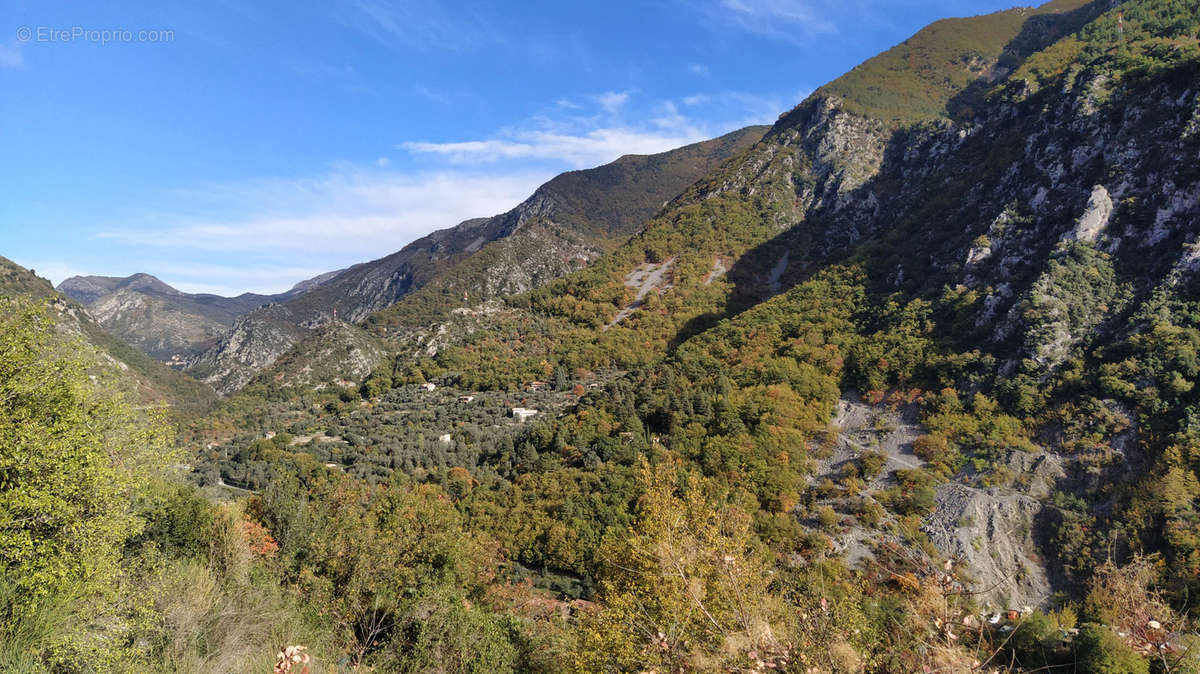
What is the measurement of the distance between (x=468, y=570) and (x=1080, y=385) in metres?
A: 44.9

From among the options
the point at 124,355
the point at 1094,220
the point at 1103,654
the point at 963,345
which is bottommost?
the point at 1103,654

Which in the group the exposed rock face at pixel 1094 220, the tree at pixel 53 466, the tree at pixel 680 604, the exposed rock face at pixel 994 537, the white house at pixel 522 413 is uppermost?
the exposed rock face at pixel 1094 220

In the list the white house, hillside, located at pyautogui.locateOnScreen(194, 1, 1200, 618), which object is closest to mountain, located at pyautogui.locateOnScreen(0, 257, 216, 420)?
hillside, located at pyautogui.locateOnScreen(194, 1, 1200, 618)

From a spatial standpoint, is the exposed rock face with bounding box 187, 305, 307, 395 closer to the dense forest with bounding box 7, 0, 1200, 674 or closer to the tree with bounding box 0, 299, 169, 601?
the dense forest with bounding box 7, 0, 1200, 674

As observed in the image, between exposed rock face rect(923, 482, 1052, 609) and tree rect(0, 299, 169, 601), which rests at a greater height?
tree rect(0, 299, 169, 601)

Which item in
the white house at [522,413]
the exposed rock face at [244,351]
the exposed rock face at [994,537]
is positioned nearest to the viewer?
the exposed rock face at [994,537]

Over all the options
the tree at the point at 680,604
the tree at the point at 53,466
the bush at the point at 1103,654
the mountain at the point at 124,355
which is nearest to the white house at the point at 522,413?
the tree at the point at 680,604

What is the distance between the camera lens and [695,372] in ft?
192

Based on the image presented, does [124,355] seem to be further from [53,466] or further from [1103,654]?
[1103,654]

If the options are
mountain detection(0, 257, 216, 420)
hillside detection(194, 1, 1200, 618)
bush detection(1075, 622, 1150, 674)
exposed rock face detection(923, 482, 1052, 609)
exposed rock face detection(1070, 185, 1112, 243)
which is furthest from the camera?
mountain detection(0, 257, 216, 420)

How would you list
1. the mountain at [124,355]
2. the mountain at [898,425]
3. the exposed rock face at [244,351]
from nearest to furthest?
the mountain at [898,425]
the mountain at [124,355]
the exposed rock face at [244,351]

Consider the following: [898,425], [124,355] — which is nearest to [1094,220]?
[898,425]

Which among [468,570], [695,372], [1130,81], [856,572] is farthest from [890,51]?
[468,570]

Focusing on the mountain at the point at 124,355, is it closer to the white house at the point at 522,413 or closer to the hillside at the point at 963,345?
the hillside at the point at 963,345
